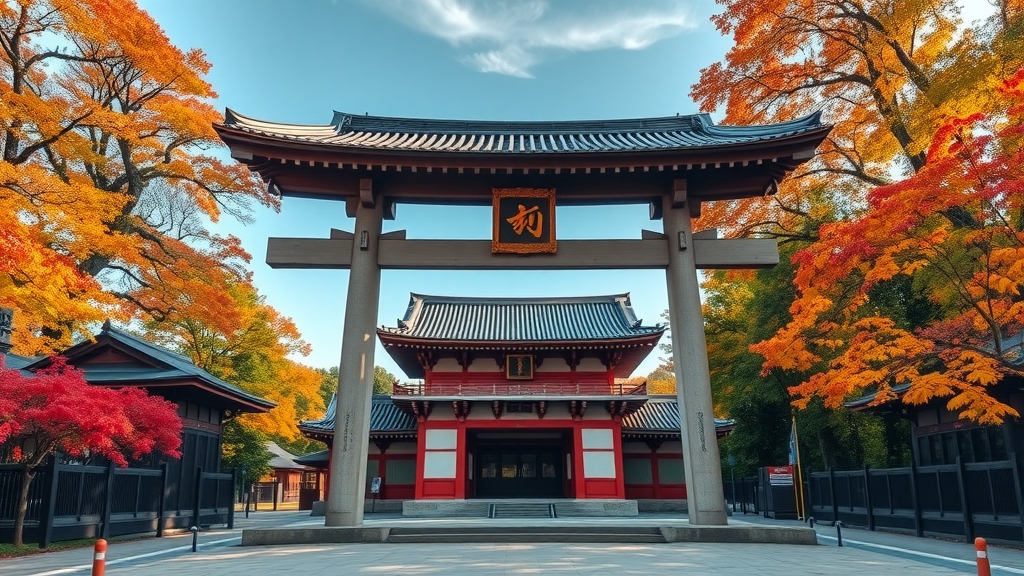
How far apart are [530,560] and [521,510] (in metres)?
15.2

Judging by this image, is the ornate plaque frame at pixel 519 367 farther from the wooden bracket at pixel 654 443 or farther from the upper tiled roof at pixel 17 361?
the upper tiled roof at pixel 17 361

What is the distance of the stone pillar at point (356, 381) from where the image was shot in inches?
454

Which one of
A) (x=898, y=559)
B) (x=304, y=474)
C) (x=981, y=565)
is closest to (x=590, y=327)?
(x=898, y=559)

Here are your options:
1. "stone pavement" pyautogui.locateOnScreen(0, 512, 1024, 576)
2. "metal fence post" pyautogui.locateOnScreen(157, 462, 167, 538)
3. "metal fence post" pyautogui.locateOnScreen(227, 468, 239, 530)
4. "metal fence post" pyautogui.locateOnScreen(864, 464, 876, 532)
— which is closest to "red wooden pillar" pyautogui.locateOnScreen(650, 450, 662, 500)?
"metal fence post" pyautogui.locateOnScreen(864, 464, 876, 532)

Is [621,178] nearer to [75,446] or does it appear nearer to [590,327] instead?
[75,446]

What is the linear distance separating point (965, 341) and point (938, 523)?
508 centimetres

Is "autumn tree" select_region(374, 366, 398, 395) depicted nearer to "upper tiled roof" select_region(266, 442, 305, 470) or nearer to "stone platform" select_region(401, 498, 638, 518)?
"upper tiled roof" select_region(266, 442, 305, 470)

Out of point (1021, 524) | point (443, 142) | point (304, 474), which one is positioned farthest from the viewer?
point (304, 474)

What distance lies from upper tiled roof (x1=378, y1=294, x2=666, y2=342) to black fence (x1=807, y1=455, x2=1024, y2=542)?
934 cm

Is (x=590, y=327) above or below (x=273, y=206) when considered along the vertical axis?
below

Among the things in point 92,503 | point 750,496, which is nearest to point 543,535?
point 92,503

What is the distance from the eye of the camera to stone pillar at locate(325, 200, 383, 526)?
37.9 feet

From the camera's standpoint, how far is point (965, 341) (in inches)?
485

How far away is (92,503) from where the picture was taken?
13742mm
